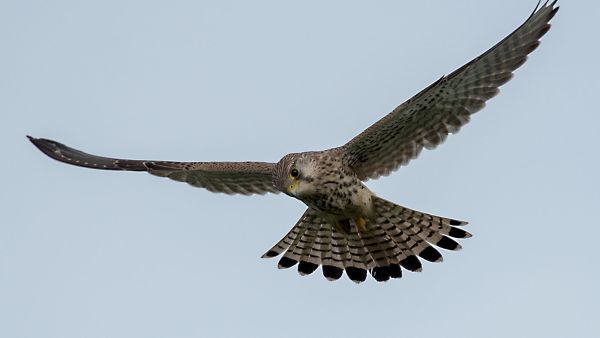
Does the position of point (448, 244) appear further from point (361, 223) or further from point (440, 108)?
point (440, 108)

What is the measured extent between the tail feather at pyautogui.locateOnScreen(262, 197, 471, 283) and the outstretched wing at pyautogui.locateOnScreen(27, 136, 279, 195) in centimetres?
73

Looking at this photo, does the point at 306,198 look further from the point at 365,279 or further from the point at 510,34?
the point at 510,34

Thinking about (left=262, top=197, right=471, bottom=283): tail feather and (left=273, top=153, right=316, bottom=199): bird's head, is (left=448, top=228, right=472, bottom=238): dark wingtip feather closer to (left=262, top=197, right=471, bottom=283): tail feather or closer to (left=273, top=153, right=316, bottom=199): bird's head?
(left=262, top=197, right=471, bottom=283): tail feather

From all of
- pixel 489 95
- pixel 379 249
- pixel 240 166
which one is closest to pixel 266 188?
pixel 240 166

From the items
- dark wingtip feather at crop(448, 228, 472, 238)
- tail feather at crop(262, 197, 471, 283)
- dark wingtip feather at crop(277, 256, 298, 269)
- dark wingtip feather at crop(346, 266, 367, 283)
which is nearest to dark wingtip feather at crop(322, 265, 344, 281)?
tail feather at crop(262, 197, 471, 283)

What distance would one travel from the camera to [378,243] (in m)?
13.3

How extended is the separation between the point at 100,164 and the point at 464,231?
4159 mm

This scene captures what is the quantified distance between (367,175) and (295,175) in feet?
4.08

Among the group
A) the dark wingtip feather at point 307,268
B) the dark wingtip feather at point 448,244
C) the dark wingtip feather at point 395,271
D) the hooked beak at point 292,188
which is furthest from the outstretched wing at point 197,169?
the dark wingtip feather at point 448,244

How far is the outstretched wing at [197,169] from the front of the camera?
13391 millimetres

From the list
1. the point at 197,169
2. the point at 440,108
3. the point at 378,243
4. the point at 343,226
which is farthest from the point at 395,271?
the point at 197,169

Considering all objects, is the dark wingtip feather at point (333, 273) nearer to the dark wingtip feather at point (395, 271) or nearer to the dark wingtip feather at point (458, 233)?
the dark wingtip feather at point (395, 271)

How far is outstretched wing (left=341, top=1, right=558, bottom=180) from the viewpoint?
11.9 m

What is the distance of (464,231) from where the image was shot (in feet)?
43.3
